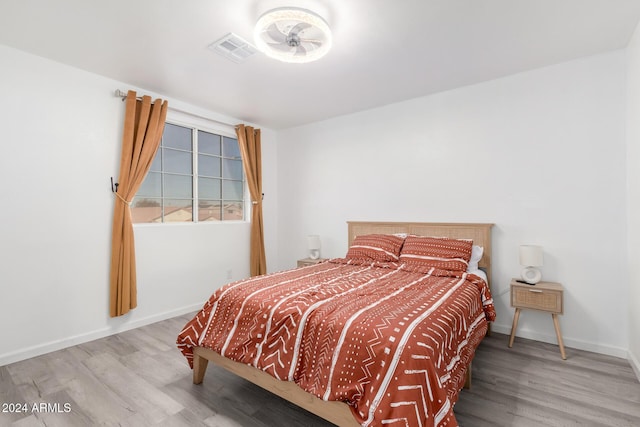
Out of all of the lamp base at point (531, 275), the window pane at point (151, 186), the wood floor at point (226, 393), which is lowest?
the wood floor at point (226, 393)

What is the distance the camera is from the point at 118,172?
10.00 ft

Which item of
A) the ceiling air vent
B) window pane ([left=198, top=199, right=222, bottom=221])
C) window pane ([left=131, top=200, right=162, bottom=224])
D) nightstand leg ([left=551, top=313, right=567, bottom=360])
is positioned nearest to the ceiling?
the ceiling air vent

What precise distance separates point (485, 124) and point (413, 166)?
82 cm

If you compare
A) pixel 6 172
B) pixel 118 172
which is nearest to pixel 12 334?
pixel 6 172

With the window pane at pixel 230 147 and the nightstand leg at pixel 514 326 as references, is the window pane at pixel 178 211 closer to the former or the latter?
the window pane at pixel 230 147

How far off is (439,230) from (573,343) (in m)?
1.45

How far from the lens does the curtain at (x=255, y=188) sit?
13.9 feet

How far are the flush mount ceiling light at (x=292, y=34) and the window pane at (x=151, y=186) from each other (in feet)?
6.84

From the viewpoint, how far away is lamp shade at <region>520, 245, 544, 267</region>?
8.58 ft

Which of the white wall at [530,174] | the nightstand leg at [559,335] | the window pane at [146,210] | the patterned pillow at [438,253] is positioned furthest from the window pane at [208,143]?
the nightstand leg at [559,335]

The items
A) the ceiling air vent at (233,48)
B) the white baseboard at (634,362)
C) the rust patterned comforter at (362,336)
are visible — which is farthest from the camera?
the ceiling air vent at (233,48)

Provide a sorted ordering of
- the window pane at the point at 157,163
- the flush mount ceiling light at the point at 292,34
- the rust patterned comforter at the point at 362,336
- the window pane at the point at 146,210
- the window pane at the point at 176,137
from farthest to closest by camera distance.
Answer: the window pane at the point at 176,137 → the window pane at the point at 157,163 → the window pane at the point at 146,210 → the flush mount ceiling light at the point at 292,34 → the rust patterned comforter at the point at 362,336

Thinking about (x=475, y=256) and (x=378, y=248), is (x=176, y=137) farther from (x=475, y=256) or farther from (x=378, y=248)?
(x=475, y=256)

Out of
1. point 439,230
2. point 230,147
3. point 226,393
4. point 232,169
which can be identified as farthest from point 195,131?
point 439,230
